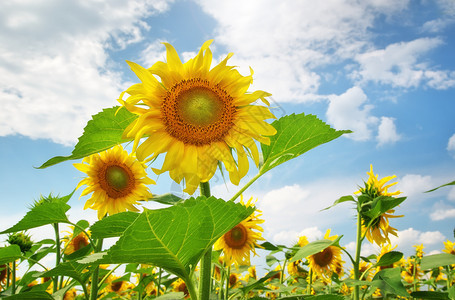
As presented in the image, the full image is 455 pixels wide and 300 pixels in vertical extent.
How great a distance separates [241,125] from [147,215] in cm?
81

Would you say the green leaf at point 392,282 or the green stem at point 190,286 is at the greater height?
the green stem at point 190,286

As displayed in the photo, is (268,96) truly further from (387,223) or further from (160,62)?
(387,223)

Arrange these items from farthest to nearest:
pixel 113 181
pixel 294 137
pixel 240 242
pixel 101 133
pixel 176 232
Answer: pixel 240 242 → pixel 113 181 → pixel 294 137 → pixel 101 133 → pixel 176 232

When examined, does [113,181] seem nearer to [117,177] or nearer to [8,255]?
[117,177]

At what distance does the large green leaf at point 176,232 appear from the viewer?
47.2 inches

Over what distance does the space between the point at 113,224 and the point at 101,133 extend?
0.47 m

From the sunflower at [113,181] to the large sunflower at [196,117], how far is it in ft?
5.97

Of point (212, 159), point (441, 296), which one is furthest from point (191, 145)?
point (441, 296)

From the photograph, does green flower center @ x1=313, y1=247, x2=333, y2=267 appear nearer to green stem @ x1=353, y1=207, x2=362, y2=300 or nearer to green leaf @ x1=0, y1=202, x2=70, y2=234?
green stem @ x1=353, y1=207, x2=362, y2=300

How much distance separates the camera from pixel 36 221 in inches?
94.5

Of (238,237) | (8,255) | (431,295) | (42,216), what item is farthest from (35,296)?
(431,295)

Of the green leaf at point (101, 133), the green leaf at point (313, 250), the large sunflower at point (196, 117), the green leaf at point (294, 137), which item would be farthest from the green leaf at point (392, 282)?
the green leaf at point (101, 133)

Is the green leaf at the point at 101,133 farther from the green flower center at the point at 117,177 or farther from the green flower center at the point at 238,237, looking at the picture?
the green flower center at the point at 238,237

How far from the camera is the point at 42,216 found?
7.95ft
